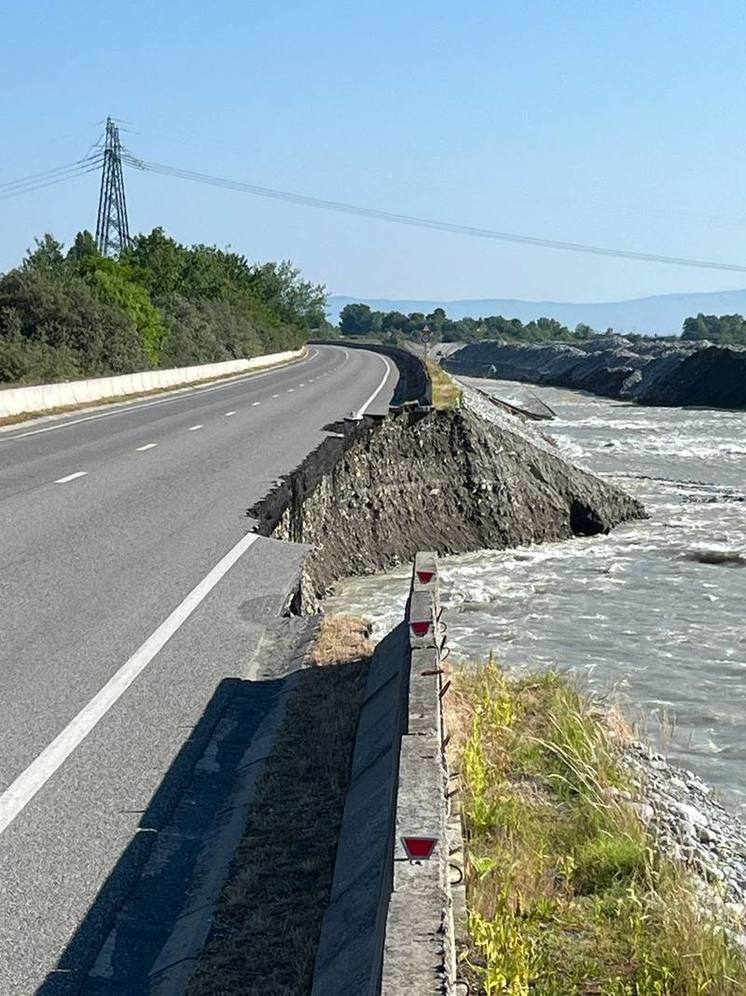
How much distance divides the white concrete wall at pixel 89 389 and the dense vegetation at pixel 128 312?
89.6 inches

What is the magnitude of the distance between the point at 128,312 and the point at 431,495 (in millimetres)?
41224

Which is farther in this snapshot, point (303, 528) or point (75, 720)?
point (303, 528)

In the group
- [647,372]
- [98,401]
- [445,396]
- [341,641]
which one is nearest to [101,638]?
[341,641]

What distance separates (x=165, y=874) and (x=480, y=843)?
136 centimetres

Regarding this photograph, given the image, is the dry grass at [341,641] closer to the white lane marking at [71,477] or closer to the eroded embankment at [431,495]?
the eroded embankment at [431,495]

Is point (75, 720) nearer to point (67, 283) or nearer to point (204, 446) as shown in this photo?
point (204, 446)

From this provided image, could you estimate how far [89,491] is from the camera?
56.6ft

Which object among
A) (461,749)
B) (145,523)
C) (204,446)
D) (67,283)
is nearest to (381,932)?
(461,749)

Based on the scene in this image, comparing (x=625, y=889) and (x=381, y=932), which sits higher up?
(x=381, y=932)

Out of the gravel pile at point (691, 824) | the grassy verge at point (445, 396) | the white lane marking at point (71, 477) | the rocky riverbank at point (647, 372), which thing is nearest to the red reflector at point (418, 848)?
the gravel pile at point (691, 824)

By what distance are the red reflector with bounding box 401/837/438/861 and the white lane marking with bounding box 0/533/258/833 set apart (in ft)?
7.89

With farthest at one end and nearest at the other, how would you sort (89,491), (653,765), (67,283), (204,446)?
(67,283), (204,446), (89,491), (653,765)

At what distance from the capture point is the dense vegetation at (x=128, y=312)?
50125mm

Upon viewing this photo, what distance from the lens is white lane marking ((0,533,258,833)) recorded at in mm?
6152
